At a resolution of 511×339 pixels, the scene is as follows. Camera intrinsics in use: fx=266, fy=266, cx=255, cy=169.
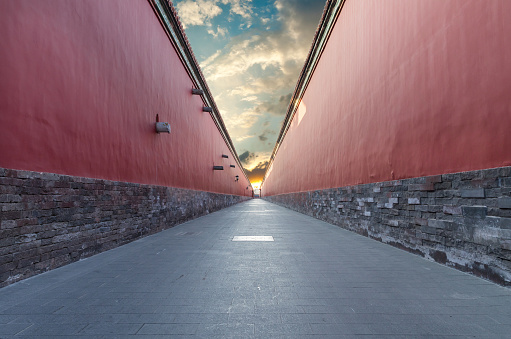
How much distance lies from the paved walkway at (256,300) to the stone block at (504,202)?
83cm

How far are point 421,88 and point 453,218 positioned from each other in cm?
201

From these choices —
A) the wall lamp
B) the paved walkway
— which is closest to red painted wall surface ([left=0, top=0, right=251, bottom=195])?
the wall lamp

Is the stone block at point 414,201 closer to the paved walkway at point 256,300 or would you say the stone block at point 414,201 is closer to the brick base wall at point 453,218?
the brick base wall at point 453,218

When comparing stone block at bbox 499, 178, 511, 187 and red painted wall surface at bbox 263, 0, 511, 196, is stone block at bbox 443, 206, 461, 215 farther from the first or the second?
stone block at bbox 499, 178, 511, 187

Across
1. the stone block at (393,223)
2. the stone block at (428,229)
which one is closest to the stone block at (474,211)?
the stone block at (428,229)

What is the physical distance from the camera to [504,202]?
2.73 metres

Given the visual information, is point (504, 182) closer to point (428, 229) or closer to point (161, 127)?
point (428, 229)

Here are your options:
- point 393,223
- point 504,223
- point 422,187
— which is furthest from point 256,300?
point 393,223

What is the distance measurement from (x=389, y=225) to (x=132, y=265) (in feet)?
14.5

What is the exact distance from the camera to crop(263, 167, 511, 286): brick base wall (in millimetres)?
2768

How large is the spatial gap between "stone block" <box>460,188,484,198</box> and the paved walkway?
934 mm

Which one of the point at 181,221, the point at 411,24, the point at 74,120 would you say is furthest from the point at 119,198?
the point at 411,24

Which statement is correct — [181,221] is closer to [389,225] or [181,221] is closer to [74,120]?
[74,120]

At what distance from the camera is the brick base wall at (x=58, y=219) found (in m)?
2.85
